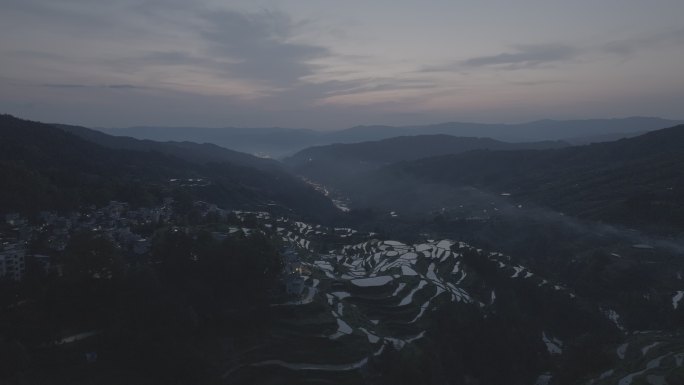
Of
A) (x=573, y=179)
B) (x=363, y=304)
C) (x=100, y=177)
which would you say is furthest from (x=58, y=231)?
(x=573, y=179)

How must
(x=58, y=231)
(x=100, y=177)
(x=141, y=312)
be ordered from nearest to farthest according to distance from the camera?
(x=141, y=312), (x=58, y=231), (x=100, y=177)

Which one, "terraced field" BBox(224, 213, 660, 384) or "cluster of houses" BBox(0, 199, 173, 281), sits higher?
"cluster of houses" BBox(0, 199, 173, 281)

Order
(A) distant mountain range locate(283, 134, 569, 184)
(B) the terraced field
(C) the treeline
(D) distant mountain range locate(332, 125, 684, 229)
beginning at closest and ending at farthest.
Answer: (C) the treeline
(B) the terraced field
(D) distant mountain range locate(332, 125, 684, 229)
(A) distant mountain range locate(283, 134, 569, 184)

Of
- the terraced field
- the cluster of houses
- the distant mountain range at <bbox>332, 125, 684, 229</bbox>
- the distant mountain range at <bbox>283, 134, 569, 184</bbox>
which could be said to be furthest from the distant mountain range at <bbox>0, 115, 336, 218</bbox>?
the distant mountain range at <bbox>283, 134, 569, 184</bbox>

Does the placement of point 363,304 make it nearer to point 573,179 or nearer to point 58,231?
point 58,231

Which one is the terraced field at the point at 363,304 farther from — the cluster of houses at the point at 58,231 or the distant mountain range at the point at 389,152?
the distant mountain range at the point at 389,152

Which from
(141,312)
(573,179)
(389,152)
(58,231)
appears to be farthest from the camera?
(389,152)

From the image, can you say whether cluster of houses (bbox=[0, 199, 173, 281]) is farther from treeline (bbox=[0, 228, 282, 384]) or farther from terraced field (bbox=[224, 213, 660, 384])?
terraced field (bbox=[224, 213, 660, 384])

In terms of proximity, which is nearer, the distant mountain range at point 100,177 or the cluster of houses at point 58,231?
the cluster of houses at point 58,231

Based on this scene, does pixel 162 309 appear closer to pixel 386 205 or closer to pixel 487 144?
pixel 386 205

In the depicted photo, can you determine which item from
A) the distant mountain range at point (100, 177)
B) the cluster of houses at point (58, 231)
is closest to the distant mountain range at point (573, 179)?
the distant mountain range at point (100, 177)
